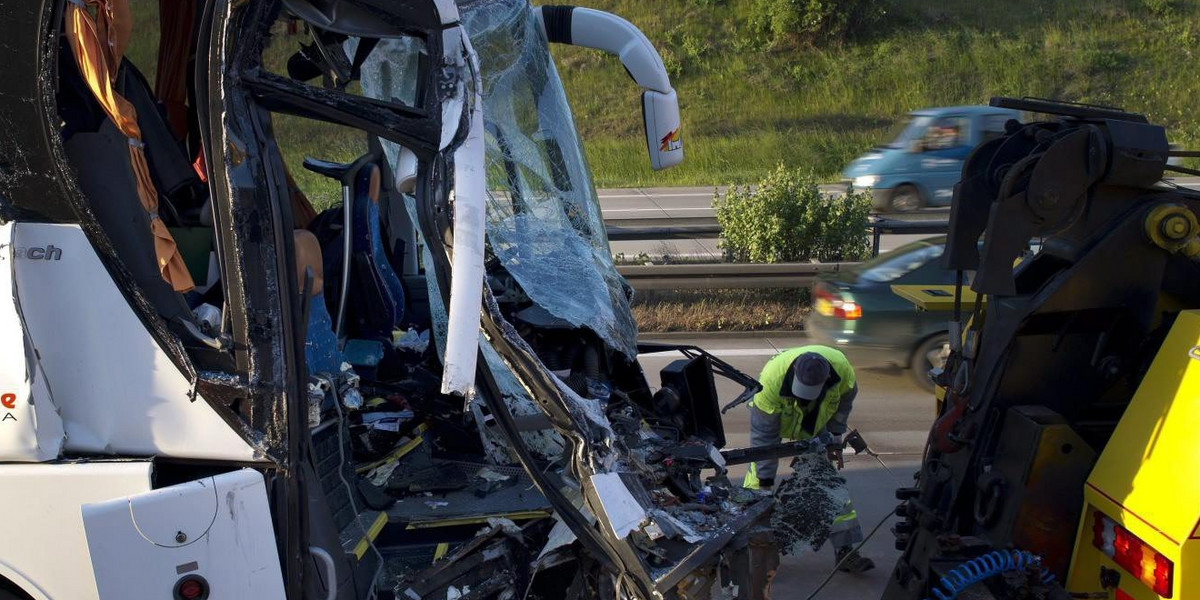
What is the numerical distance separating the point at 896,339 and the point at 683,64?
84.5 ft

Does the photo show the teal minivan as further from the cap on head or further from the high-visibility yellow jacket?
the cap on head

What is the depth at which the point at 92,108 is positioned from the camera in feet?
9.03

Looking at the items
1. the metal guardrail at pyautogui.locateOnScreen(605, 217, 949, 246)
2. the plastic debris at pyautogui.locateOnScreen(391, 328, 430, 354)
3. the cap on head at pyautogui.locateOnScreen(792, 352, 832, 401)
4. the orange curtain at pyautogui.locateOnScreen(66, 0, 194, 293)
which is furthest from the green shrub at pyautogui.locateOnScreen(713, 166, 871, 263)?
the orange curtain at pyautogui.locateOnScreen(66, 0, 194, 293)

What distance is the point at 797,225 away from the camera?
36.8ft

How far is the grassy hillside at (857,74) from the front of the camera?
2862 centimetres

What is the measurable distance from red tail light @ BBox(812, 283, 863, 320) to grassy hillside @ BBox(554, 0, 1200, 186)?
17653 millimetres

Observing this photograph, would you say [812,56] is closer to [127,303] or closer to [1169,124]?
[1169,124]

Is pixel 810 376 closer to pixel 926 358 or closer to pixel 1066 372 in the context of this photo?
pixel 1066 372

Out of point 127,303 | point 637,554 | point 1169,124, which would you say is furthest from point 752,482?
point 1169,124

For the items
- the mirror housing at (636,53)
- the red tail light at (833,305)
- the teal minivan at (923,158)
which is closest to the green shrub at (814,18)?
the teal minivan at (923,158)

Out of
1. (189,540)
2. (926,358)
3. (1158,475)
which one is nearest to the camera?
Answer: (189,540)

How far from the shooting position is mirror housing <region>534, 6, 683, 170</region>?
4.60 meters

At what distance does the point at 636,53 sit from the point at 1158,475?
9.10 ft

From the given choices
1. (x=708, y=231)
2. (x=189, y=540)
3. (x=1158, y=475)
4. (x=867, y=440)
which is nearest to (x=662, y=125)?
(x=1158, y=475)
